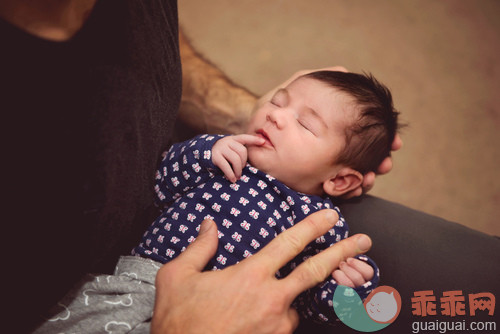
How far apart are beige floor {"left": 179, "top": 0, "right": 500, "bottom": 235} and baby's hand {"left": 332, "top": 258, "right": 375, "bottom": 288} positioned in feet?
3.47

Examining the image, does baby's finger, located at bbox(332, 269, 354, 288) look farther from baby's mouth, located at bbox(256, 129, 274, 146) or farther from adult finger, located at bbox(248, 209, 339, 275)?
baby's mouth, located at bbox(256, 129, 274, 146)

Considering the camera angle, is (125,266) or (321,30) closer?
(125,266)

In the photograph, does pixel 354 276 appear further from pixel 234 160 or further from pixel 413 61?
pixel 413 61

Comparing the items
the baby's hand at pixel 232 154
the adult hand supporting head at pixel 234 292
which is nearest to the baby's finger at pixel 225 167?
the baby's hand at pixel 232 154

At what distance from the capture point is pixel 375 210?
0.87 metres

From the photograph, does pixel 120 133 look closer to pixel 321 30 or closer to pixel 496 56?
pixel 321 30

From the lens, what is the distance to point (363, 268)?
0.71 metres

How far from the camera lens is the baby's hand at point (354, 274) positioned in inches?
27.8

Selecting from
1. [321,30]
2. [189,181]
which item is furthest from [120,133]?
[321,30]

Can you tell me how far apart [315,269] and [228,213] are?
0.26 meters

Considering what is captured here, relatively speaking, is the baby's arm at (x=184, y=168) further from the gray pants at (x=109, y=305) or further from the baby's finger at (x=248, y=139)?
the gray pants at (x=109, y=305)

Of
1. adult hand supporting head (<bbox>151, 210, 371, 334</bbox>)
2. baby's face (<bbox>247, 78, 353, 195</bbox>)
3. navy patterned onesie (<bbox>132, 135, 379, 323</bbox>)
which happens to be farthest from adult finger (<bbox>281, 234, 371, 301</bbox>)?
baby's face (<bbox>247, 78, 353, 195</bbox>)

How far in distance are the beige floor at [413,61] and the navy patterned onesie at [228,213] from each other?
1037 millimetres

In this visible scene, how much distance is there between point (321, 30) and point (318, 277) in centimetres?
184
